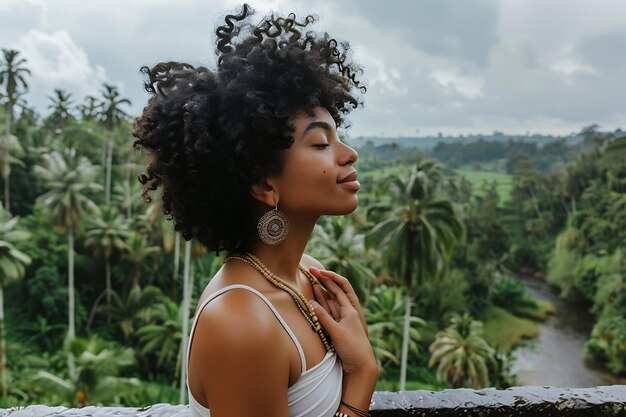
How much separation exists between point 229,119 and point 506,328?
141 feet

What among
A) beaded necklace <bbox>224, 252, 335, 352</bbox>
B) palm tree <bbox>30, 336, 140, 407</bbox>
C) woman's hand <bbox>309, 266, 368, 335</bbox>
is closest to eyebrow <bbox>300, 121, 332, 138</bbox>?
beaded necklace <bbox>224, 252, 335, 352</bbox>

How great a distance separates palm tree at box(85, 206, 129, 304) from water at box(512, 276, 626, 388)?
25019 millimetres

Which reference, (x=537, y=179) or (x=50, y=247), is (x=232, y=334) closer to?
(x=50, y=247)

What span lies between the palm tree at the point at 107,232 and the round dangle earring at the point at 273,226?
105 ft

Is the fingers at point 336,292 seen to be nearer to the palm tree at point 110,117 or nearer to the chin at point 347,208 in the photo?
the chin at point 347,208

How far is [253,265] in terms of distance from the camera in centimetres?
160

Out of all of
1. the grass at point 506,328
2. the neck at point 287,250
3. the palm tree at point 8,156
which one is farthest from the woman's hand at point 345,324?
the grass at point 506,328

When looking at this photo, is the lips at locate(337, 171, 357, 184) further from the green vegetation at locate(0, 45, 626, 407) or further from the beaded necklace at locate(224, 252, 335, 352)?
the green vegetation at locate(0, 45, 626, 407)

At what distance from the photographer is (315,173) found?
1.55m

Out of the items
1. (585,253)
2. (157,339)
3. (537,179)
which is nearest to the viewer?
(157,339)

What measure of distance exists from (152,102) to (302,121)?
443mm

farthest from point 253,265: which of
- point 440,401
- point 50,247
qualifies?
point 50,247

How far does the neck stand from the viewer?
165 cm

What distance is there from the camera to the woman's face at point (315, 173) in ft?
5.07
